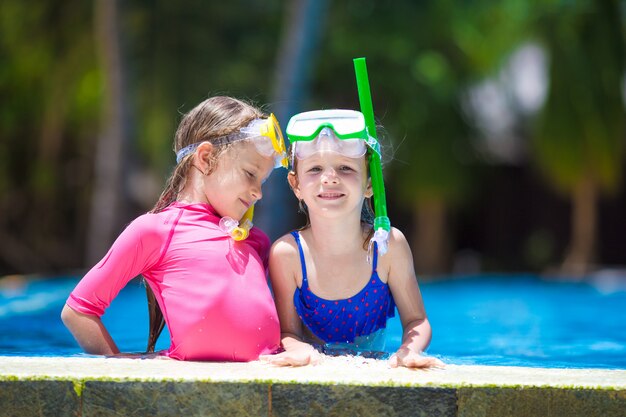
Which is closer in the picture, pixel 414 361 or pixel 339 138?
pixel 414 361

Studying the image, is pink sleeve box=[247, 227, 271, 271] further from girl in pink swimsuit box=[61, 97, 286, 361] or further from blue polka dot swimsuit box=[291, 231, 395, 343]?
blue polka dot swimsuit box=[291, 231, 395, 343]

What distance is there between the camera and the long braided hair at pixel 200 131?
330 cm

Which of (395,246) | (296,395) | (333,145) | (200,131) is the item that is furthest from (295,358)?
(200,131)

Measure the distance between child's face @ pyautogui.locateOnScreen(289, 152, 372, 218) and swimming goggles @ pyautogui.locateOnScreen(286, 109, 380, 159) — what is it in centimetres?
3

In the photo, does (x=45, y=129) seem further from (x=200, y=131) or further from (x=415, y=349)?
(x=415, y=349)

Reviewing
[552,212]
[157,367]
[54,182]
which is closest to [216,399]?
[157,367]

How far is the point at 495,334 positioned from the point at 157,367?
12.8 ft

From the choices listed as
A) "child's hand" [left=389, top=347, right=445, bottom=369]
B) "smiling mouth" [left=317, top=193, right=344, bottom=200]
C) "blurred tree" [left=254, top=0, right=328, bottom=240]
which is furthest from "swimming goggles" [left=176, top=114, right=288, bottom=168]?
"blurred tree" [left=254, top=0, right=328, bottom=240]

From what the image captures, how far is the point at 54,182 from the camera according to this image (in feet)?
51.2

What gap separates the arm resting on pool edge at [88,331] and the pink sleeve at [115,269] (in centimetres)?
2

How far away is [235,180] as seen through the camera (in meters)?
3.27

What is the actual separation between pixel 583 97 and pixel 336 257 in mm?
11091

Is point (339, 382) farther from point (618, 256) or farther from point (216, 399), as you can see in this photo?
point (618, 256)

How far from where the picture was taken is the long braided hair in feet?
10.8
